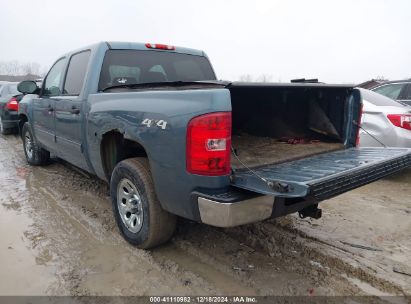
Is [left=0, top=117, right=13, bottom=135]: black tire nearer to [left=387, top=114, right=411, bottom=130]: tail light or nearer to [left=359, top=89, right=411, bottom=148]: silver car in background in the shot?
[left=359, top=89, right=411, bottom=148]: silver car in background

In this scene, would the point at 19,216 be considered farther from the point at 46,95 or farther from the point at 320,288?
the point at 320,288

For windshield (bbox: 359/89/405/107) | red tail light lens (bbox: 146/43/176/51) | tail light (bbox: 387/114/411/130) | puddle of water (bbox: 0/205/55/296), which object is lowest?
puddle of water (bbox: 0/205/55/296)

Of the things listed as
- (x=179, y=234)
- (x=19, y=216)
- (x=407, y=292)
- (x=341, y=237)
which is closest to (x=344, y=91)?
(x=341, y=237)

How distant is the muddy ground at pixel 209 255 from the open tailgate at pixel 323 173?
2.69 feet

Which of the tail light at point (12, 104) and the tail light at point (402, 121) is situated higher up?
the tail light at point (402, 121)

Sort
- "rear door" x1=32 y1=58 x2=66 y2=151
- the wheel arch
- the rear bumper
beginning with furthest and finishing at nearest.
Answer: "rear door" x1=32 y1=58 x2=66 y2=151 < the wheel arch < the rear bumper

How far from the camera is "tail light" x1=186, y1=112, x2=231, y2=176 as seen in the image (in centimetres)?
243

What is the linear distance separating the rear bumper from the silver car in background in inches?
140

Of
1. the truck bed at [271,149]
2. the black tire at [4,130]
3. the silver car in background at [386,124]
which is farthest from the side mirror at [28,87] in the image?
the black tire at [4,130]

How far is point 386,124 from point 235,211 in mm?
4333

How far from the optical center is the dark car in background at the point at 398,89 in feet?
25.7

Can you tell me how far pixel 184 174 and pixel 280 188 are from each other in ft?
2.32

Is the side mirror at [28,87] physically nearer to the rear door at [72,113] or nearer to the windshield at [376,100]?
the rear door at [72,113]

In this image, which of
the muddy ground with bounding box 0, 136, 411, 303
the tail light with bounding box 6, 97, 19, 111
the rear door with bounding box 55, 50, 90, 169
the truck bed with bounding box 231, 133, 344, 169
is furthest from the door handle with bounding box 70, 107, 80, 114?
the tail light with bounding box 6, 97, 19, 111
